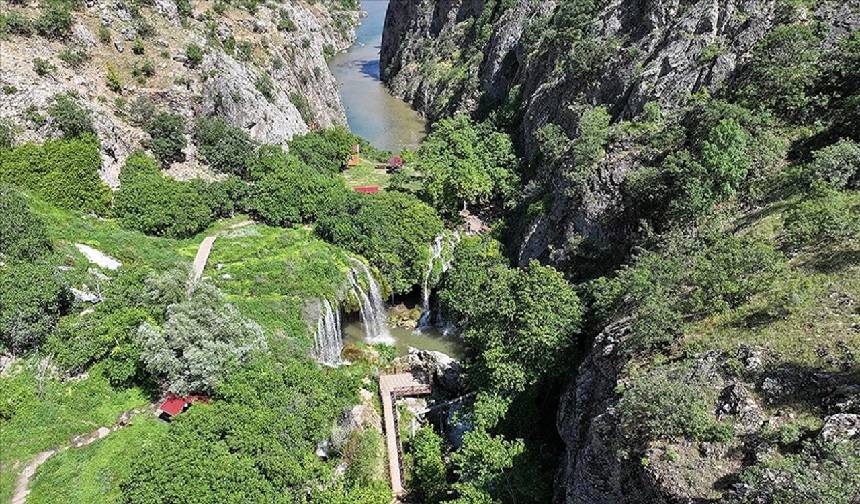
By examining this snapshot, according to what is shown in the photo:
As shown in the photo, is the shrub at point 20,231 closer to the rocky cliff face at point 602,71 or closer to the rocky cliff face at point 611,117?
the rocky cliff face at point 611,117

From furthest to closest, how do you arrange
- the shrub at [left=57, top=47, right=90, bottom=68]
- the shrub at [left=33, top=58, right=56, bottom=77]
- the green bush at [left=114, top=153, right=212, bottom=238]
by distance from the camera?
the shrub at [left=57, top=47, right=90, bottom=68]
the shrub at [left=33, top=58, right=56, bottom=77]
the green bush at [left=114, top=153, right=212, bottom=238]

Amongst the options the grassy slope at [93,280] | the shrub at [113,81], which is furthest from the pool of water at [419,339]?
the shrub at [113,81]

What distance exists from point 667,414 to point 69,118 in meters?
54.3

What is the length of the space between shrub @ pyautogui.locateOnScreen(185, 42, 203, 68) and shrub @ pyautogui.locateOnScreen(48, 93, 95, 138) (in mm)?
15825

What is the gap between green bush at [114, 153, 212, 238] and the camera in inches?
1860

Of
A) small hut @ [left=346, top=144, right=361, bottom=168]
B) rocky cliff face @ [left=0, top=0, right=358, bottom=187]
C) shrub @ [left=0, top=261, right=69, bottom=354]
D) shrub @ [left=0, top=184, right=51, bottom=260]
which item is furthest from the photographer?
small hut @ [left=346, top=144, right=361, bottom=168]

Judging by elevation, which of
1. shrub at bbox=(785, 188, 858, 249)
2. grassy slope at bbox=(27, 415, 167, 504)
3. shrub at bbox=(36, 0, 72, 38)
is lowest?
grassy slope at bbox=(27, 415, 167, 504)

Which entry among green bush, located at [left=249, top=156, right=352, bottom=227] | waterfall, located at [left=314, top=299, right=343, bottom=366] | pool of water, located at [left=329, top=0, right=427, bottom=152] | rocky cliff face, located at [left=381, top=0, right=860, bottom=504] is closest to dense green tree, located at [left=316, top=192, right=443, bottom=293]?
green bush, located at [left=249, top=156, right=352, bottom=227]

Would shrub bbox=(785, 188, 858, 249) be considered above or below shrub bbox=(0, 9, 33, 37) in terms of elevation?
above

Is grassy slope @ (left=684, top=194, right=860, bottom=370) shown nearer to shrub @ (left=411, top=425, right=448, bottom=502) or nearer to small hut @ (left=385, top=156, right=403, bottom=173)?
shrub @ (left=411, top=425, right=448, bottom=502)

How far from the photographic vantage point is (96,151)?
4938 centimetres

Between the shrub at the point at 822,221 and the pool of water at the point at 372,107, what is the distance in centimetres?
6494

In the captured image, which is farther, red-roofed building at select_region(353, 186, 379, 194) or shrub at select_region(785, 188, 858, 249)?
red-roofed building at select_region(353, 186, 379, 194)

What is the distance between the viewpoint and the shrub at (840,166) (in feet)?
96.4
